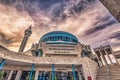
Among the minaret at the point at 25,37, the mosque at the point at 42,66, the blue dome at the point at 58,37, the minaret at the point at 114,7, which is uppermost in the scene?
the minaret at the point at 25,37

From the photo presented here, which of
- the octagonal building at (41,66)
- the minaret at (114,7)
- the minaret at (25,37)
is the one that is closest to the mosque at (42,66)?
the octagonal building at (41,66)

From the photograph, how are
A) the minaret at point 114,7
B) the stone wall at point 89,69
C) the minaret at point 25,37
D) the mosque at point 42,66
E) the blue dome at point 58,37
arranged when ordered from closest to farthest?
the minaret at point 114,7
the mosque at point 42,66
the stone wall at point 89,69
the blue dome at point 58,37
the minaret at point 25,37

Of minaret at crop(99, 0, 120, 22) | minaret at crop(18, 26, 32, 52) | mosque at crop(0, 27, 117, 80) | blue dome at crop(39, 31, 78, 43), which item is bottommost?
minaret at crop(99, 0, 120, 22)

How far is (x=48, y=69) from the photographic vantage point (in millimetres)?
14672

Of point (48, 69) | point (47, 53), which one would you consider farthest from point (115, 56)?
point (48, 69)

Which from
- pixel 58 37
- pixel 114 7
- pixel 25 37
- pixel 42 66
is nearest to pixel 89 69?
pixel 42 66

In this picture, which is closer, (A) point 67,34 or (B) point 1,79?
(B) point 1,79

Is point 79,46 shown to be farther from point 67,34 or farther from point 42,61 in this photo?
point 42,61

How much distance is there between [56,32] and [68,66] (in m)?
17.4

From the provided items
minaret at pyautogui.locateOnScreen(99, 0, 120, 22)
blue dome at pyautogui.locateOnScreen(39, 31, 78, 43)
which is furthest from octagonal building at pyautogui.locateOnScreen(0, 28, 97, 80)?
blue dome at pyautogui.locateOnScreen(39, 31, 78, 43)

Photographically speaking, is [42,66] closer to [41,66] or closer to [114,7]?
[41,66]

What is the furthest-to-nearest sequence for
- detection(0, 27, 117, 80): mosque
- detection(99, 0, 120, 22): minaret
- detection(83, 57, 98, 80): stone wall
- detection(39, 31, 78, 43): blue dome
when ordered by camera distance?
1. detection(39, 31, 78, 43): blue dome
2. detection(83, 57, 98, 80): stone wall
3. detection(0, 27, 117, 80): mosque
4. detection(99, 0, 120, 22): minaret

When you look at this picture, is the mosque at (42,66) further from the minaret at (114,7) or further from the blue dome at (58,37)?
the blue dome at (58,37)

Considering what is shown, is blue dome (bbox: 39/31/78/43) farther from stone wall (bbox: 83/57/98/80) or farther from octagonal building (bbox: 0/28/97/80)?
stone wall (bbox: 83/57/98/80)
